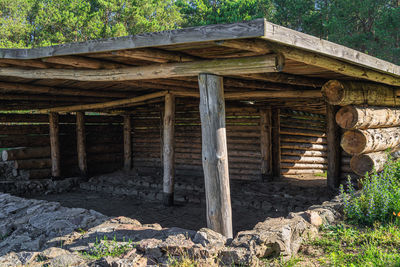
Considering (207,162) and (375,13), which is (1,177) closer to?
(207,162)

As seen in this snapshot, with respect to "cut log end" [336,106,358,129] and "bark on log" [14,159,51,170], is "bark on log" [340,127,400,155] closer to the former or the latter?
"cut log end" [336,106,358,129]

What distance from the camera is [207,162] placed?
4.30 m

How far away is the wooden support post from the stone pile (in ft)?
18.9

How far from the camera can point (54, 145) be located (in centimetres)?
1084

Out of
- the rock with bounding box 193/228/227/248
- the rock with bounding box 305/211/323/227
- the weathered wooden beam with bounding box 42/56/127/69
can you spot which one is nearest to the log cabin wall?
the weathered wooden beam with bounding box 42/56/127/69

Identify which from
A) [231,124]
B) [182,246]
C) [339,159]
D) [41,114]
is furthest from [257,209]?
[41,114]

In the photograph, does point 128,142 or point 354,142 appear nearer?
point 354,142

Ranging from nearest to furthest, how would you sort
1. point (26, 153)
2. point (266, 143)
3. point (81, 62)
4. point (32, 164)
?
point (81, 62)
point (266, 143)
point (26, 153)
point (32, 164)

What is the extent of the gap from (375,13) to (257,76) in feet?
53.5

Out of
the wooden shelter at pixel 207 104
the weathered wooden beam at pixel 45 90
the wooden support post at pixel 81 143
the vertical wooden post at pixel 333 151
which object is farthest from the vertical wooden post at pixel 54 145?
the vertical wooden post at pixel 333 151

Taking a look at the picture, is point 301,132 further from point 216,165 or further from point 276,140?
point 216,165

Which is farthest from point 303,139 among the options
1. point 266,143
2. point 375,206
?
point 375,206

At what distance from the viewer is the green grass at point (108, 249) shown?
148 inches

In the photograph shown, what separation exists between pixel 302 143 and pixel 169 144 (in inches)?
186
